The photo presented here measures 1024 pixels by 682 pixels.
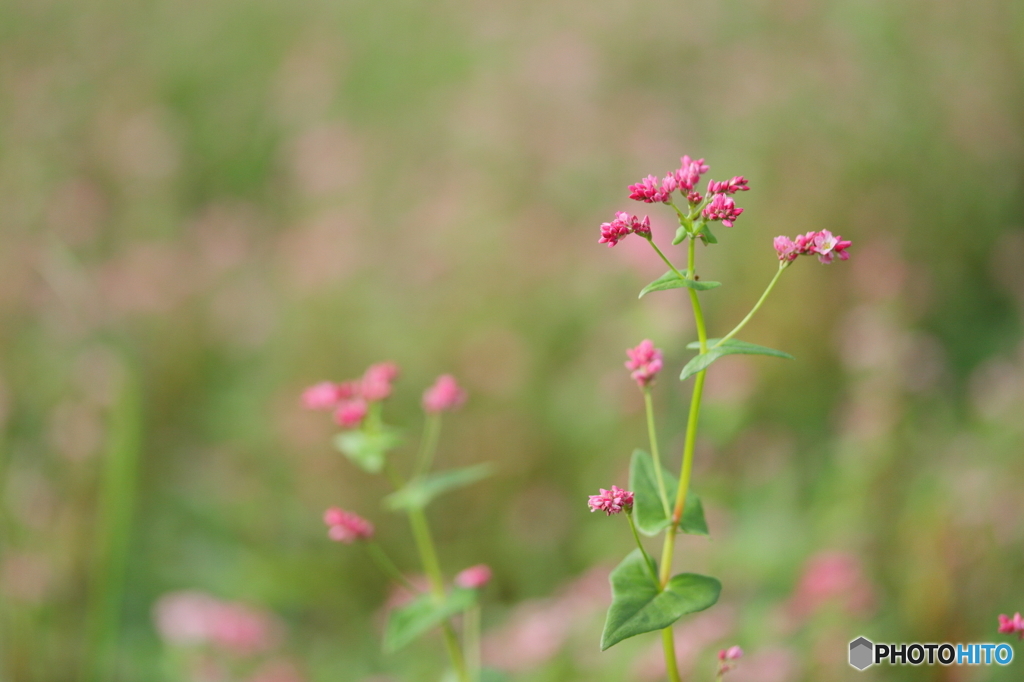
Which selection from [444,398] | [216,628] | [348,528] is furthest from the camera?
[216,628]

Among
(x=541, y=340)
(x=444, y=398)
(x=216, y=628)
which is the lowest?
(x=216, y=628)

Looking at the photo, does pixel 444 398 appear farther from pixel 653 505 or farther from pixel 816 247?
pixel 816 247

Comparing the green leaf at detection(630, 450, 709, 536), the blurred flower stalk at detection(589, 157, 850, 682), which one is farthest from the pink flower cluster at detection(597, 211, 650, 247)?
the green leaf at detection(630, 450, 709, 536)

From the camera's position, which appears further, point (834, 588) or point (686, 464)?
point (834, 588)

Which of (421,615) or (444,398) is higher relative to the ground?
(444,398)

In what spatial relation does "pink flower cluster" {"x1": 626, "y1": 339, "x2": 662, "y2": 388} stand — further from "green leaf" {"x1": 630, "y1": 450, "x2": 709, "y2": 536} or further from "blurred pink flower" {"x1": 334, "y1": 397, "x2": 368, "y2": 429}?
"blurred pink flower" {"x1": 334, "y1": 397, "x2": 368, "y2": 429}

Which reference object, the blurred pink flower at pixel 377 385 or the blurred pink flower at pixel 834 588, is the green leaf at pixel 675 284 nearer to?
the blurred pink flower at pixel 377 385

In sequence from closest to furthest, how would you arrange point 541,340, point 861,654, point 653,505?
point 653,505 < point 861,654 < point 541,340

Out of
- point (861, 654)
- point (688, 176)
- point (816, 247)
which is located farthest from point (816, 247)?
point (861, 654)
